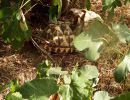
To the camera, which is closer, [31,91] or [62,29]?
[31,91]

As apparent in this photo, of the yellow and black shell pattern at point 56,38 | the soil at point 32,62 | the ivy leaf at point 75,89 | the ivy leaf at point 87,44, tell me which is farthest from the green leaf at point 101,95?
the yellow and black shell pattern at point 56,38

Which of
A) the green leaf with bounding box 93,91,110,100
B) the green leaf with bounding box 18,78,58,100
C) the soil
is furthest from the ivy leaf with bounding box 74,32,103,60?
the soil

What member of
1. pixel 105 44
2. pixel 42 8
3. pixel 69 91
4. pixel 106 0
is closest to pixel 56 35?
pixel 42 8

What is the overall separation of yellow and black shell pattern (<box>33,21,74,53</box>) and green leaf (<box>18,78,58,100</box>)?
144 cm

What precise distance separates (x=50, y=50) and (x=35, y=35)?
151 mm

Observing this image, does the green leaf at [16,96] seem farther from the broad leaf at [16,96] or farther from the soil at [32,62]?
the soil at [32,62]

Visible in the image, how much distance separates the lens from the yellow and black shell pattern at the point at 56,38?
2.24 m

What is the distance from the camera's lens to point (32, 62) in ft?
7.15

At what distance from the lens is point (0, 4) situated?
81.4 inches

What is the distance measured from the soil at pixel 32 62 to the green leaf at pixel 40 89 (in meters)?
1.28

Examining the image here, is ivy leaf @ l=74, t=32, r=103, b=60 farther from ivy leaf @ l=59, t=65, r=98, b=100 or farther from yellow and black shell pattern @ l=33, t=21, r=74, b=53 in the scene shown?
yellow and black shell pattern @ l=33, t=21, r=74, b=53

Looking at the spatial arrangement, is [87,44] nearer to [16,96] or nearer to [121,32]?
[121,32]

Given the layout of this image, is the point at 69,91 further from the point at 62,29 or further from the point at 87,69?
the point at 62,29

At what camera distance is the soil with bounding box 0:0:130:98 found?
209 centimetres
